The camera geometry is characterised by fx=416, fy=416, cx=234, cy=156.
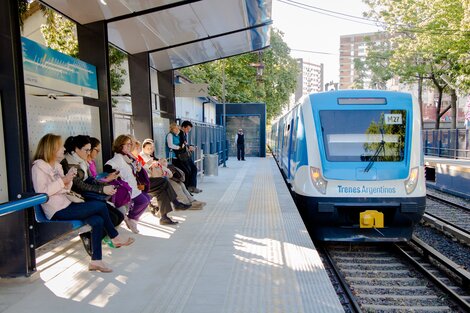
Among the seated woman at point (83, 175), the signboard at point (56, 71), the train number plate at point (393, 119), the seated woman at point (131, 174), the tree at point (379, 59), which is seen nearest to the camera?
the seated woman at point (83, 175)

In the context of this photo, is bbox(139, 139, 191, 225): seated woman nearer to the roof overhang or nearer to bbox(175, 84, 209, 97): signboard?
the roof overhang

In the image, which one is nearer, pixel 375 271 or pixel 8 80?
pixel 8 80

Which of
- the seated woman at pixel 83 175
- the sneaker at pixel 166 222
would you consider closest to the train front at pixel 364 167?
the sneaker at pixel 166 222

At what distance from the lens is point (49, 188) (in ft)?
13.6

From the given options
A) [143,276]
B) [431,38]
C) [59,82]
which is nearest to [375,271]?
[143,276]

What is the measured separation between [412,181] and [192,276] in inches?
145

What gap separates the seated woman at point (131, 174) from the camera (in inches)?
221

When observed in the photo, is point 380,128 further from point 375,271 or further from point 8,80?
point 8,80

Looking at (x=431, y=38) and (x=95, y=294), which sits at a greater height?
(x=431, y=38)

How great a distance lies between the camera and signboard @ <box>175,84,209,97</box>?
10656mm

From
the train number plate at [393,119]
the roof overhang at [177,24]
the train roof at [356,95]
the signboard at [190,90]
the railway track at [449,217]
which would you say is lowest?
the railway track at [449,217]

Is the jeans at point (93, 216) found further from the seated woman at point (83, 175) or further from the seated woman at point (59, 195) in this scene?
the seated woman at point (83, 175)

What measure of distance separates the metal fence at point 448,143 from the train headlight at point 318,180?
64.3 ft

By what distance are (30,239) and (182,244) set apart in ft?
6.52
